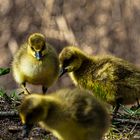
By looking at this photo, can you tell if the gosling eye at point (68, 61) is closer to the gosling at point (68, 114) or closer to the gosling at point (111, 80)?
the gosling at point (111, 80)

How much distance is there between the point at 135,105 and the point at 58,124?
1638 millimetres

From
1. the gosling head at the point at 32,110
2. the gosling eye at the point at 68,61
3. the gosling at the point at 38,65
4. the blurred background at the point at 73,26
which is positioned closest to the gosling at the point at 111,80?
the gosling eye at the point at 68,61

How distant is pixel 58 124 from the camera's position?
4285mm

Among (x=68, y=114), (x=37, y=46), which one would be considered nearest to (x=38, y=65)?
(x=37, y=46)

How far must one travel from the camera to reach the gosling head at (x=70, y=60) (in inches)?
221

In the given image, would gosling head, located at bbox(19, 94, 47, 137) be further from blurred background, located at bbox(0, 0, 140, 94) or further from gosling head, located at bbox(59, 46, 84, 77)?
blurred background, located at bbox(0, 0, 140, 94)

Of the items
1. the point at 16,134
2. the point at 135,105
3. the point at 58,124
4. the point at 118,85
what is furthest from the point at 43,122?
the point at 135,105

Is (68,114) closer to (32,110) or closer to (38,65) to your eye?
(32,110)

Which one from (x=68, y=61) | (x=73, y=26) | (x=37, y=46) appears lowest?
(x=73, y=26)

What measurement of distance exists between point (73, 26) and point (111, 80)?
122 inches

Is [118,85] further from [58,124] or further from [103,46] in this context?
[103,46]

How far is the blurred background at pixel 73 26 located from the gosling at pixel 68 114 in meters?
3.64

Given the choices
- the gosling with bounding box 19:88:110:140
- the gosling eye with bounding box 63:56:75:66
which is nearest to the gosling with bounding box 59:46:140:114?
the gosling eye with bounding box 63:56:75:66

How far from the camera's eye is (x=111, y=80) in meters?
5.39
